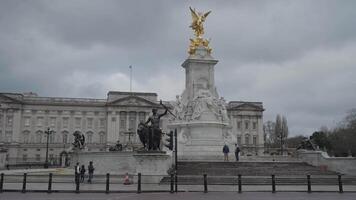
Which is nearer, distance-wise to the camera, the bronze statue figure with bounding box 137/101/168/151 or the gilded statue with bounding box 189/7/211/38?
the bronze statue figure with bounding box 137/101/168/151

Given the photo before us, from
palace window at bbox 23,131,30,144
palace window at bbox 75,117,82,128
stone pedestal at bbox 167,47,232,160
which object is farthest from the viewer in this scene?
palace window at bbox 75,117,82,128

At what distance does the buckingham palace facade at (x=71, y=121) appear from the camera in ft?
Result: 415

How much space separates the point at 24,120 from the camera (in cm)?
12825

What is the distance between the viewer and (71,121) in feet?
427

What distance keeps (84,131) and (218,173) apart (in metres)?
101

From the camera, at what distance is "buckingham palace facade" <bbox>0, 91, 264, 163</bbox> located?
126375 mm

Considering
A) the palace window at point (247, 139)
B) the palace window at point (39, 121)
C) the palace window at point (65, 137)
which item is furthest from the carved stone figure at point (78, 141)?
the palace window at point (247, 139)

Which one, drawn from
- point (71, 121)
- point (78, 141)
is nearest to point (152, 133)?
point (78, 141)

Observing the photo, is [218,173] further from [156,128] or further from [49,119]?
[49,119]

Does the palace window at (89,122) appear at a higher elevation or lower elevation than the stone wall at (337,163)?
higher

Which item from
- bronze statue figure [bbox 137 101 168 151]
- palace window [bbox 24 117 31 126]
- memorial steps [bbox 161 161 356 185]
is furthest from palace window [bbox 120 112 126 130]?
bronze statue figure [bbox 137 101 168 151]

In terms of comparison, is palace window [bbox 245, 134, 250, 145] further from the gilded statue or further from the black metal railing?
the black metal railing

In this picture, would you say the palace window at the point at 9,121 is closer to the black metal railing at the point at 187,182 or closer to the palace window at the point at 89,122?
the palace window at the point at 89,122

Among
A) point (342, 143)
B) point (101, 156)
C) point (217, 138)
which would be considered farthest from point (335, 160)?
point (342, 143)
